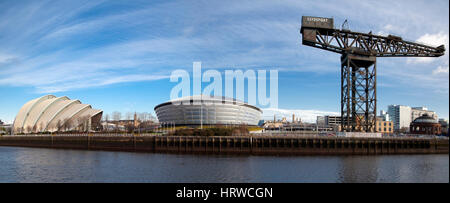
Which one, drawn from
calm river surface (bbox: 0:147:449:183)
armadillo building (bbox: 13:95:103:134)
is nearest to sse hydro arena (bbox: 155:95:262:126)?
armadillo building (bbox: 13:95:103:134)

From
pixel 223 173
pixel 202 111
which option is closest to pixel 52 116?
pixel 202 111

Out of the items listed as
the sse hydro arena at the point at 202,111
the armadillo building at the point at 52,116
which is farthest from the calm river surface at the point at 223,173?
the armadillo building at the point at 52,116

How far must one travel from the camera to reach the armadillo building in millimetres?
106750

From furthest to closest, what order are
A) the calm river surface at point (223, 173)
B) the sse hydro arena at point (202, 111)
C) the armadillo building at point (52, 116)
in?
the armadillo building at point (52, 116)
the sse hydro arena at point (202, 111)
the calm river surface at point (223, 173)

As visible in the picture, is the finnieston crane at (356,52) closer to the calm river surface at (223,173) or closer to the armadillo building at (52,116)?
the calm river surface at (223,173)

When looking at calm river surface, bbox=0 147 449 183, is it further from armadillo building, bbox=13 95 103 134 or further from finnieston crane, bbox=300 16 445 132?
armadillo building, bbox=13 95 103 134

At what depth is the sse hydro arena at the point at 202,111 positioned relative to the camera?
346 ft

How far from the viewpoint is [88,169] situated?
3291cm

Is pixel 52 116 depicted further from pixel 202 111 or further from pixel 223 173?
pixel 223 173

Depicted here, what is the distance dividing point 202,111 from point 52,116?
53.4 metres

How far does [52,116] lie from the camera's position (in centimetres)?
10725

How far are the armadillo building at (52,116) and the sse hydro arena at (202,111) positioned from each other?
2828 centimetres
